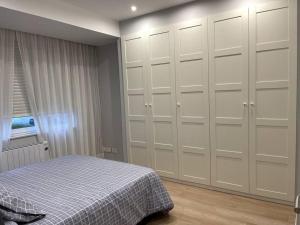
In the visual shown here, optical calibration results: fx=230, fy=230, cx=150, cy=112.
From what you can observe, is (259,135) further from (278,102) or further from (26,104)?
(26,104)

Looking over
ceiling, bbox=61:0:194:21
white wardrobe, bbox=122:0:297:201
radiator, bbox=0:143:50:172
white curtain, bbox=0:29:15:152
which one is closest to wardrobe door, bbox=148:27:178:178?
white wardrobe, bbox=122:0:297:201

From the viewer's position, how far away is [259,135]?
2.64 m

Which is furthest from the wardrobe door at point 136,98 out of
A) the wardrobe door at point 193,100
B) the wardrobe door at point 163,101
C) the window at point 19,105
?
the window at point 19,105

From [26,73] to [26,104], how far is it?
423mm

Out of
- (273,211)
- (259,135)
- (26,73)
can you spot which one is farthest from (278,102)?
(26,73)

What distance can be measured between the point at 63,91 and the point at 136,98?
1.13 meters

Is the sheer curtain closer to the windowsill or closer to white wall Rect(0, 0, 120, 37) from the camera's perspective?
the windowsill

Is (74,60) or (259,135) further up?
(74,60)


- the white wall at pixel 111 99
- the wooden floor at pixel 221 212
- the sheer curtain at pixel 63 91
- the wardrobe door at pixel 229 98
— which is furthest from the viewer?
the white wall at pixel 111 99

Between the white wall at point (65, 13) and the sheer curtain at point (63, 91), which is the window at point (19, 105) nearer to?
the sheer curtain at point (63, 91)

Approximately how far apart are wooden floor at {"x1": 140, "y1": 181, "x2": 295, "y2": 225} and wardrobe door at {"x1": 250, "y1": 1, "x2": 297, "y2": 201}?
22 centimetres

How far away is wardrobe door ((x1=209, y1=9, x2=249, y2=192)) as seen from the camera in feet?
8.68

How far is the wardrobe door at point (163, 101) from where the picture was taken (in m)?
3.16

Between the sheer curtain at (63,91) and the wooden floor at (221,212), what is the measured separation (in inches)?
72.8
